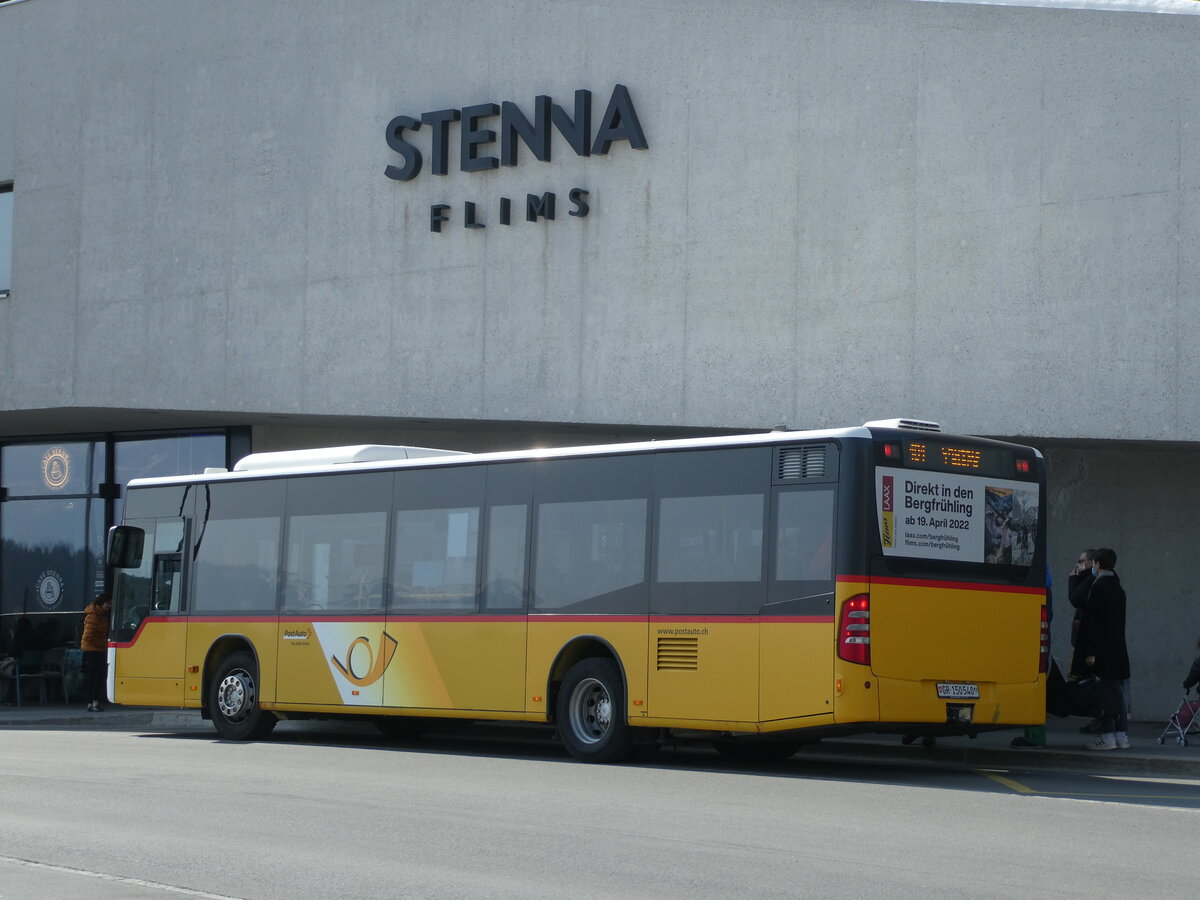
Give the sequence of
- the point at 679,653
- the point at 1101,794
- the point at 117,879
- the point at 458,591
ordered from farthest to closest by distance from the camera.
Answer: the point at 458,591, the point at 679,653, the point at 1101,794, the point at 117,879

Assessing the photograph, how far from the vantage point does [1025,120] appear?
1859cm

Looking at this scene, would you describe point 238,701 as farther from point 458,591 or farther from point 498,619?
point 498,619

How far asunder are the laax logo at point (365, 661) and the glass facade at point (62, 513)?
10348 millimetres

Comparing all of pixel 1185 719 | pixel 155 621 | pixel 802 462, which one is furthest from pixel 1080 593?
pixel 155 621

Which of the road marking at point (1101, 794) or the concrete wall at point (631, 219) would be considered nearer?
the road marking at point (1101, 794)

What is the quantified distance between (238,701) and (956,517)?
869 cm

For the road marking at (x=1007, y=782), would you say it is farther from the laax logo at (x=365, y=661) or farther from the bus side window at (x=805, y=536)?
the laax logo at (x=365, y=661)

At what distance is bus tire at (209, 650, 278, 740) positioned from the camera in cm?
1842

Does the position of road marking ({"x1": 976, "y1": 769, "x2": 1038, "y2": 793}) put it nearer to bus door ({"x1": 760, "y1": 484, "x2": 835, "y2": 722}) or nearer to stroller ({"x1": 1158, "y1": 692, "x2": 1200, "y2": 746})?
bus door ({"x1": 760, "y1": 484, "x2": 835, "y2": 722})

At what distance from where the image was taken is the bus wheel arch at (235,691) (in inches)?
725

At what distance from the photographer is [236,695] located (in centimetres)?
1855

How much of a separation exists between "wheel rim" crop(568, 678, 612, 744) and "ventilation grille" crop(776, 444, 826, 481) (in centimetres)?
278

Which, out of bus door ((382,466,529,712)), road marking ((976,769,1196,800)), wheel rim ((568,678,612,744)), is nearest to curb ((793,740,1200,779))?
road marking ((976,769,1196,800))

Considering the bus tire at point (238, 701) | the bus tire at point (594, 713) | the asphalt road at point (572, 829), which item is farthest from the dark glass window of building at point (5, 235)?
the bus tire at point (594, 713)
